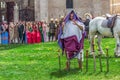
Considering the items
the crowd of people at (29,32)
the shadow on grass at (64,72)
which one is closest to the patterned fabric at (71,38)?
the shadow on grass at (64,72)

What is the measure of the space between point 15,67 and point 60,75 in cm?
254

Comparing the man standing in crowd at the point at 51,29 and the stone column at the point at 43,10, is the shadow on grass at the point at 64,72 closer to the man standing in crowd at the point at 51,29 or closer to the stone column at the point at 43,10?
the man standing in crowd at the point at 51,29

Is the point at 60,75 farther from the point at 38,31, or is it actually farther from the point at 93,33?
the point at 38,31

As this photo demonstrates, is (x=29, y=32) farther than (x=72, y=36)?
Yes

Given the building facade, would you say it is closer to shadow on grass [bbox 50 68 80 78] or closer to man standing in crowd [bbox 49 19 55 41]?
man standing in crowd [bbox 49 19 55 41]

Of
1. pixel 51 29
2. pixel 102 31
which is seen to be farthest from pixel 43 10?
pixel 102 31

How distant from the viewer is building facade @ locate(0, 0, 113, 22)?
43.0 meters

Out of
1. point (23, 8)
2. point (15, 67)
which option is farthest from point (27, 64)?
point (23, 8)

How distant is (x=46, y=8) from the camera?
4359cm

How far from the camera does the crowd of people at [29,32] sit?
3197 cm

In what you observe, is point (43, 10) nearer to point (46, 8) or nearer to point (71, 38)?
point (46, 8)

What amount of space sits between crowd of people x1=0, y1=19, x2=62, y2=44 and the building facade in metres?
9.29

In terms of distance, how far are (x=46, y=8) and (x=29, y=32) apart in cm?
1194

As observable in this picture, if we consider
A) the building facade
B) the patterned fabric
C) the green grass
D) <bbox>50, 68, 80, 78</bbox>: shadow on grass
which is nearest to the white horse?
the green grass
